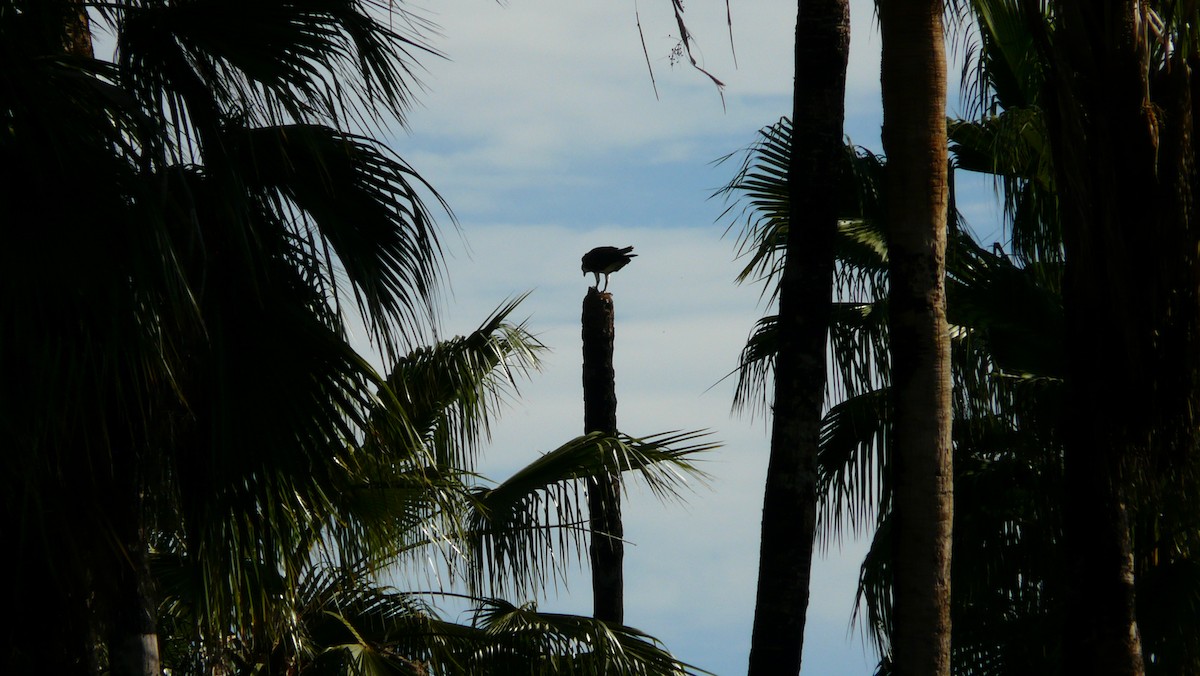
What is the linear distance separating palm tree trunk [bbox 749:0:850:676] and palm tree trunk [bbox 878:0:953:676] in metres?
1.24

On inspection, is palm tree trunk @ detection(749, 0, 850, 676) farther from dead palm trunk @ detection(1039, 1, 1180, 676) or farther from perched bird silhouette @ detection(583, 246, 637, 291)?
perched bird silhouette @ detection(583, 246, 637, 291)

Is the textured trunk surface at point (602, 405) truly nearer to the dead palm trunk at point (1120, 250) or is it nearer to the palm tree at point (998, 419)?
the palm tree at point (998, 419)

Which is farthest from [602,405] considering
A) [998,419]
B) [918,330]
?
[918,330]

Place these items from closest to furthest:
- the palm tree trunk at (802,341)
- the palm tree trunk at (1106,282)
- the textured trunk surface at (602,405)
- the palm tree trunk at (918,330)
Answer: the palm tree trunk at (918,330) < the palm tree trunk at (1106,282) < the palm tree trunk at (802,341) < the textured trunk surface at (602,405)

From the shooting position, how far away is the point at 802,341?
770 cm

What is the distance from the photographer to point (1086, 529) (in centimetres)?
672

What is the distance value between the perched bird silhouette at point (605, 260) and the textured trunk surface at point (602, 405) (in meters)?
0.24

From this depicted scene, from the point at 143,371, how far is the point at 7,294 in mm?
490

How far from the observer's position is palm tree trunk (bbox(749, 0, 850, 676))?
745 centimetres

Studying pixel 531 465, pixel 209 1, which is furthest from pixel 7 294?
pixel 531 465

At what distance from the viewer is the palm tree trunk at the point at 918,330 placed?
612 centimetres

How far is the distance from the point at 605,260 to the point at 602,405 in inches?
53.7

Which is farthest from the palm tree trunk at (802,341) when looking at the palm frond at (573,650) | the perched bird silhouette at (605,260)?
the perched bird silhouette at (605,260)

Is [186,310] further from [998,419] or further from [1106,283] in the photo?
[998,419]
